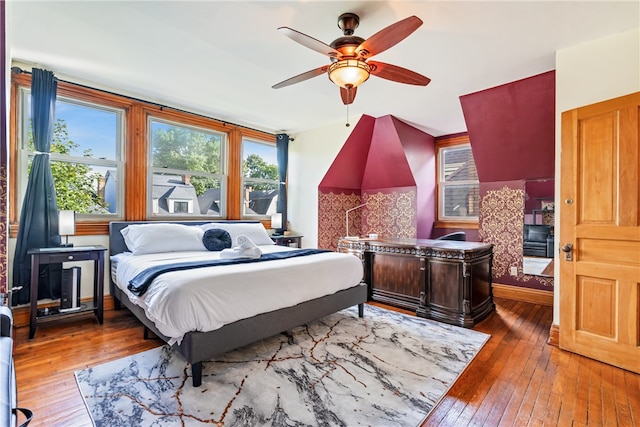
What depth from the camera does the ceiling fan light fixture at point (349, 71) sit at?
2.11 metres

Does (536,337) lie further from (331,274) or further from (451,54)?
(451,54)

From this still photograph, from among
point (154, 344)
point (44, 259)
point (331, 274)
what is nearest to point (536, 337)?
point (331, 274)

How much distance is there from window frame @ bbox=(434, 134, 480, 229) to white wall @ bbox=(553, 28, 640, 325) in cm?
221

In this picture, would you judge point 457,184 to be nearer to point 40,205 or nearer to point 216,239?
point 216,239

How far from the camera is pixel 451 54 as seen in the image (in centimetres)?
266

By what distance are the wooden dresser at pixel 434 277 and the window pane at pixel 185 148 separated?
2.64m

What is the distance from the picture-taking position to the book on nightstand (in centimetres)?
296

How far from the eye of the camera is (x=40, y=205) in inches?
117

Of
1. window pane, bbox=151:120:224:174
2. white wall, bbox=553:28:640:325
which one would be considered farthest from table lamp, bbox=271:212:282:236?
white wall, bbox=553:28:640:325

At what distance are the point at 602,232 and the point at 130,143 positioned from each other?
482 centimetres

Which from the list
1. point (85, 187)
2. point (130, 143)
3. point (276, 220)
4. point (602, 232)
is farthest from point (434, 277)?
point (85, 187)

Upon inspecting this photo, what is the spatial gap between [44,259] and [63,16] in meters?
2.02

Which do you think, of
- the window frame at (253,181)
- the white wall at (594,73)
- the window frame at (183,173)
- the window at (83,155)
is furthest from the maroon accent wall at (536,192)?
the window at (83,155)

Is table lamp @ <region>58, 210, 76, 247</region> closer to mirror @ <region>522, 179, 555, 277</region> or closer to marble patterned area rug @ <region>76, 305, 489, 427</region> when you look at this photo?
marble patterned area rug @ <region>76, 305, 489, 427</region>
